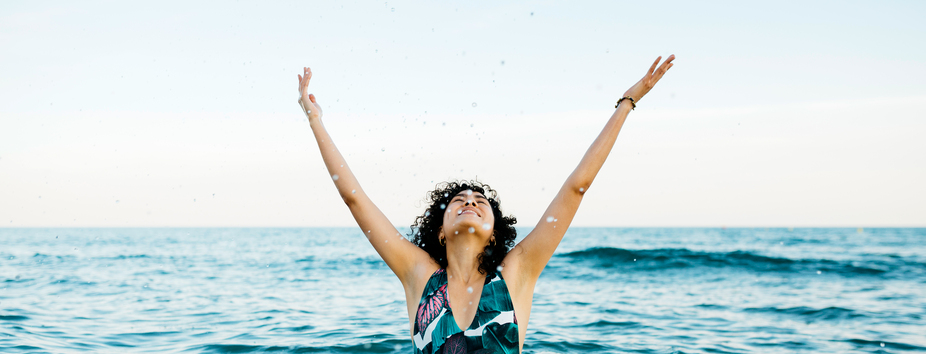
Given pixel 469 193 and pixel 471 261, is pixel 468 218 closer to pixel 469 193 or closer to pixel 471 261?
pixel 471 261

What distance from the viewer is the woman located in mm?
2812

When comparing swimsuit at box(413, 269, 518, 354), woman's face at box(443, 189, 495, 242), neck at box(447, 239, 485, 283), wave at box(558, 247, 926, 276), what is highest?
woman's face at box(443, 189, 495, 242)

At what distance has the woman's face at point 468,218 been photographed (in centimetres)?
298

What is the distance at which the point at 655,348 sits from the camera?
7.77 metres

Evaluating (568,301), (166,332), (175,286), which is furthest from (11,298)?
(568,301)

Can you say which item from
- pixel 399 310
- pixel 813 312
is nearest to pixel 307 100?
pixel 399 310

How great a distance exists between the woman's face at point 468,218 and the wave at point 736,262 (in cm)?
1920

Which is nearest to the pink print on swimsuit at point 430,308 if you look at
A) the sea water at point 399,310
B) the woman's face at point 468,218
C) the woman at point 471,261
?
the woman at point 471,261

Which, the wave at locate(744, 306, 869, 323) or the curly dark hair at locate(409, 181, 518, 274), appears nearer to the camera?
the curly dark hair at locate(409, 181, 518, 274)

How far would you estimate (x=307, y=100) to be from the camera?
319cm

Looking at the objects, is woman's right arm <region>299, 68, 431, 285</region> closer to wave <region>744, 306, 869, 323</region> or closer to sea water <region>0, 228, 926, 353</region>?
sea water <region>0, 228, 926, 353</region>

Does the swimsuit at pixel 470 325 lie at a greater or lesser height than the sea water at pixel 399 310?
greater

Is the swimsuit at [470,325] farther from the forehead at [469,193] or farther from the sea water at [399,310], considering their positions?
the sea water at [399,310]

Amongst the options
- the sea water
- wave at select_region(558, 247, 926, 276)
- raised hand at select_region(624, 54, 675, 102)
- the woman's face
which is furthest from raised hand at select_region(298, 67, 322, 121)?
wave at select_region(558, 247, 926, 276)
